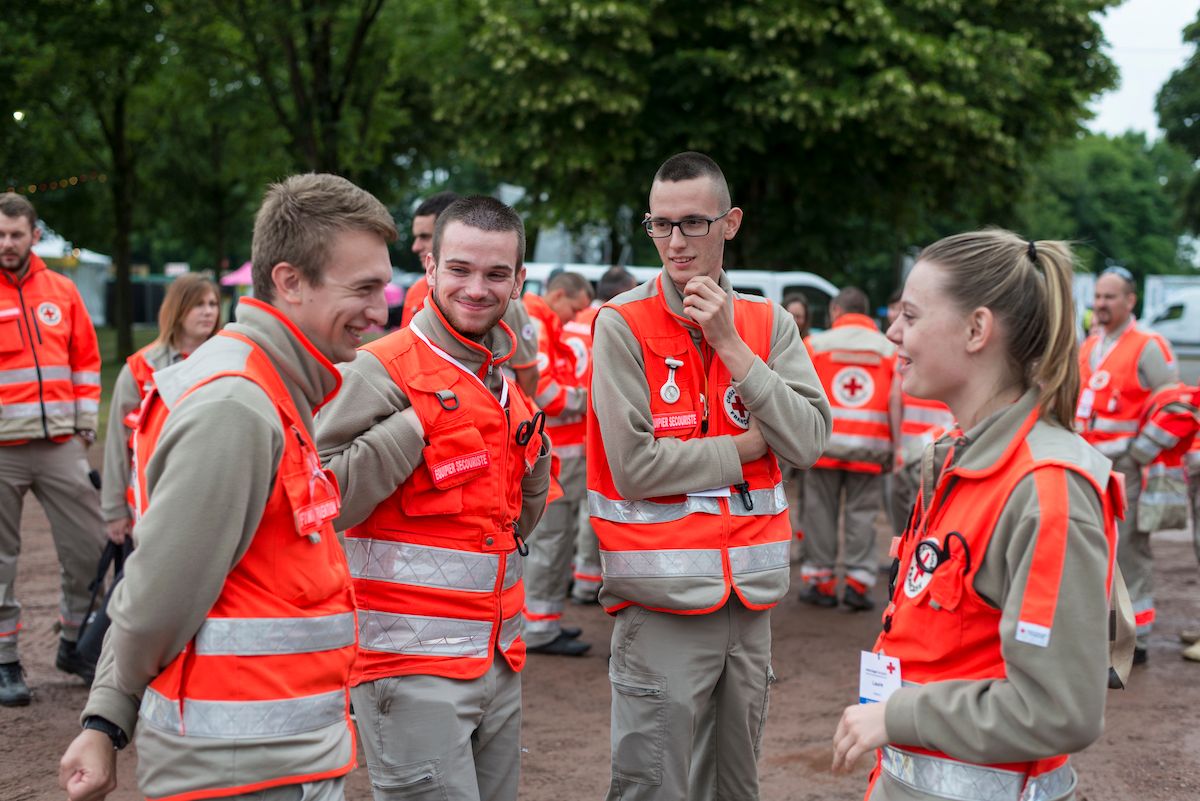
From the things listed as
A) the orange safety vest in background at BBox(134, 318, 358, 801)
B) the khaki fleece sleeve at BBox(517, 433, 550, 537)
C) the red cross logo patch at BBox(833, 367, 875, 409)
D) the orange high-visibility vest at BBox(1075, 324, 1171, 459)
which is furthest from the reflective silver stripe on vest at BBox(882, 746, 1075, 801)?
the red cross logo patch at BBox(833, 367, 875, 409)

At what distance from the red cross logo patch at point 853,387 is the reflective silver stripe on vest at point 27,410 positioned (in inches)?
218

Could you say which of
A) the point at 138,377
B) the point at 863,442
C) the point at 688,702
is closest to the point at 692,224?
the point at 688,702

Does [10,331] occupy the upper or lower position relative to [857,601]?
upper

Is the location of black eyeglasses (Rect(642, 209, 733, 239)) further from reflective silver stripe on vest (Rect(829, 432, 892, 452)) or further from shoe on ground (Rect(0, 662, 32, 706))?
reflective silver stripe on vest (Rect(829, 432, 892, 452))

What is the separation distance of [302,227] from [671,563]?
157cm

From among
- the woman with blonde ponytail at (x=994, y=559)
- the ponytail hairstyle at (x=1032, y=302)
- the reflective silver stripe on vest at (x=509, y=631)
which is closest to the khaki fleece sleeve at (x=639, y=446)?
the reflective silver stripe on vest at (x=509, y=631)

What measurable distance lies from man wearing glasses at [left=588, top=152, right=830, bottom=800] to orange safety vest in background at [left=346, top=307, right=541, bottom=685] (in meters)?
0.43

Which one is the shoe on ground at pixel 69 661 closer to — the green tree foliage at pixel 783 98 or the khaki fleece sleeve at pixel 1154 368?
the khaki fleece sleeve at pixel 1154 368

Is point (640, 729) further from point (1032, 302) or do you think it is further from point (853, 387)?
point (853, 387)

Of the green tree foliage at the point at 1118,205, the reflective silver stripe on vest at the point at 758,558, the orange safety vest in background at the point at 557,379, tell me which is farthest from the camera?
the green tree foliage at the point at 1118,205

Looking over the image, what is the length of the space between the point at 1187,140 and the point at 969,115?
27744 millimetres

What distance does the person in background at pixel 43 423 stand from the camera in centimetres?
609

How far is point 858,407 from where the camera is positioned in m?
8.63

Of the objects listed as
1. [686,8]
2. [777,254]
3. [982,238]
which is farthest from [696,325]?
[777,254]
